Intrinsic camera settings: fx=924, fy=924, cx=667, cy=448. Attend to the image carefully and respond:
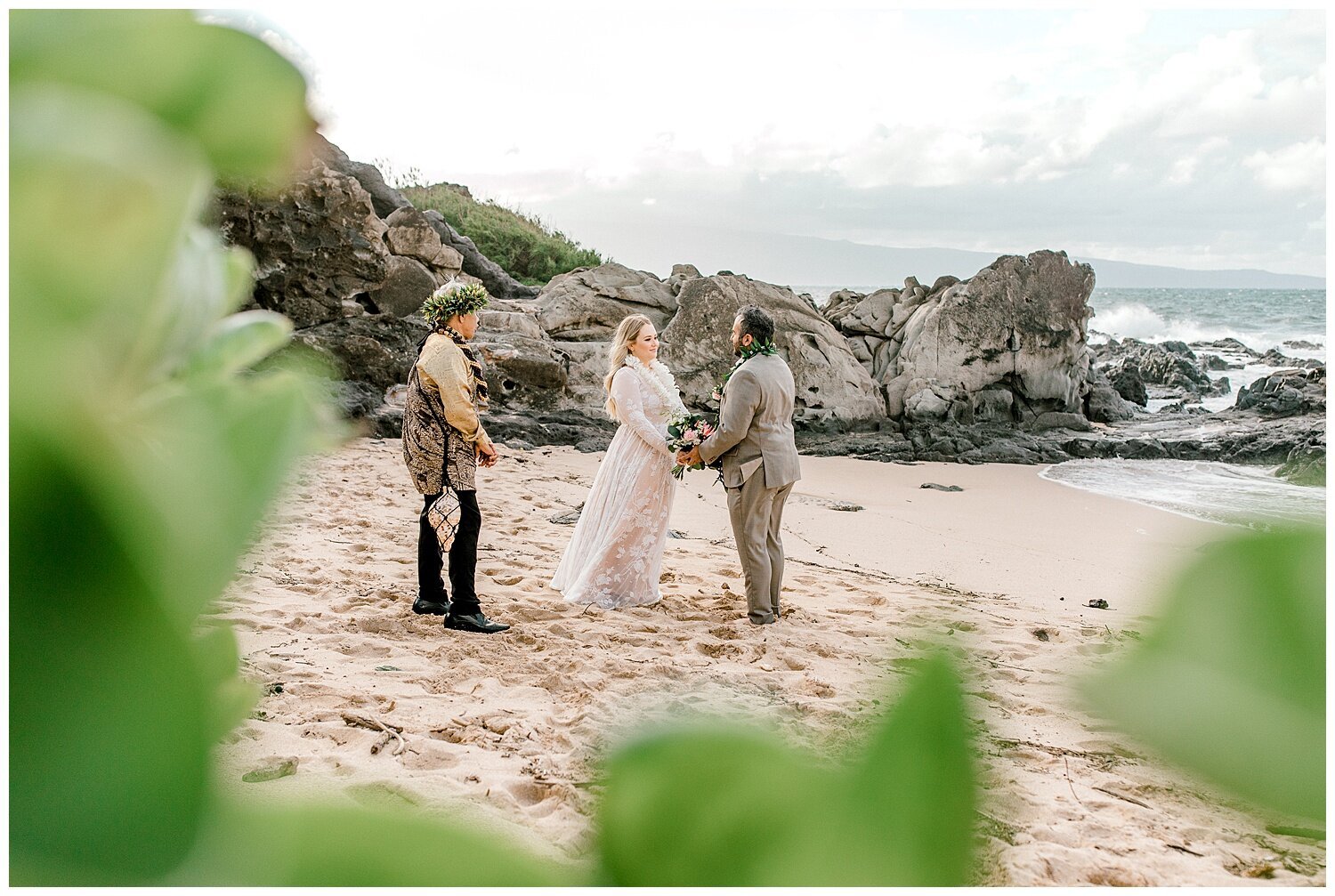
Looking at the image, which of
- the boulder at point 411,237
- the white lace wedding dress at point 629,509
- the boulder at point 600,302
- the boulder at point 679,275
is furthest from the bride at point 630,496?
the boulder at point 679,275

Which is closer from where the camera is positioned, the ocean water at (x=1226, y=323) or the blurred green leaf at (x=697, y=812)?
the blurred green leaf at (x=697, y=812)

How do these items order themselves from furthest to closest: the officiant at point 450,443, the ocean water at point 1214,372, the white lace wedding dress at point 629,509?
the white lace wedding dress at point 629,509, the officiant at point 450,443, the ocean water at point 1214,372

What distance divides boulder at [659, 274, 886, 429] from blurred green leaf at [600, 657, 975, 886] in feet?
43.5

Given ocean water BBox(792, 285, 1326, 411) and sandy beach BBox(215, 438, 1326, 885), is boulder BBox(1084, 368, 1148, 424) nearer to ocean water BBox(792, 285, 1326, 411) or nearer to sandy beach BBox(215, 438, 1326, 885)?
sandy beach BBox(215, 438, 1326, 885)

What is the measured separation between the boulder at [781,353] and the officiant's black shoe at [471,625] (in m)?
8.47

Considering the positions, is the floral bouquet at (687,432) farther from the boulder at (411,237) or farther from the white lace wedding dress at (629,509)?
the boulder at (411,237)

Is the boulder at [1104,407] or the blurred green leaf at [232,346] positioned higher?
the blurred green leaf at [232,346]

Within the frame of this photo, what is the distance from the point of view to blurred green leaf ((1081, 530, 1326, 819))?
8.9 inches

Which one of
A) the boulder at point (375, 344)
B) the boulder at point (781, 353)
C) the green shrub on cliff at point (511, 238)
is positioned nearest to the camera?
the boulder at point (375, 344)

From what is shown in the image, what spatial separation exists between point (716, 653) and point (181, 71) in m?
5.15

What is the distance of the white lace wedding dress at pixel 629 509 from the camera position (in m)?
6.11

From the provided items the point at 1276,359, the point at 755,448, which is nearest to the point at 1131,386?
the point at 1276,359

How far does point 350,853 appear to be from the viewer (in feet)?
0.86

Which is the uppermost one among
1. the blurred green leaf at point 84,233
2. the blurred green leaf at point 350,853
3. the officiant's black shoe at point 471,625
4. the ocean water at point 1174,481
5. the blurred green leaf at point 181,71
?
the blurred green leaf at point 181,71
